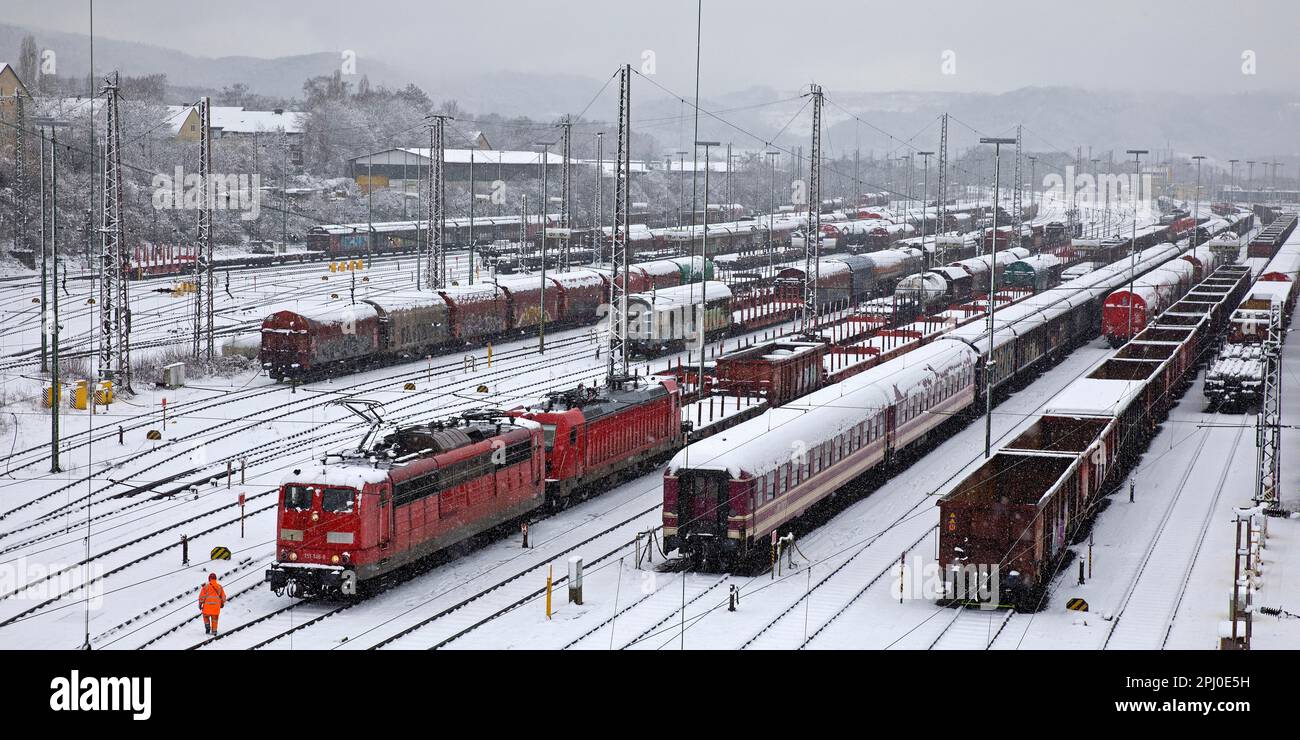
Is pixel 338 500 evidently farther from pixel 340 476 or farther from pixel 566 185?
pixel 566 185

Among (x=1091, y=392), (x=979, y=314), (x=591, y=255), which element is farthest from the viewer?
(x=591, y=255)

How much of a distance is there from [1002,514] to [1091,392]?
14499 mm

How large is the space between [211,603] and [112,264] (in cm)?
2621

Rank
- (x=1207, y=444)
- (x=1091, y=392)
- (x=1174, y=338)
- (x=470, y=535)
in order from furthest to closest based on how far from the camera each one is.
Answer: (x=1174, y=338) → (x=1207, y=444) → (x=1091, y=392) → (x=470, y=535)

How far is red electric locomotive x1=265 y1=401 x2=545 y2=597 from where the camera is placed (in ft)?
75.3

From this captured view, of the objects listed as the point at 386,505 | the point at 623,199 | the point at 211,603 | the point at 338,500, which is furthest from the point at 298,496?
the point at 623,199

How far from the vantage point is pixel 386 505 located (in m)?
23.4

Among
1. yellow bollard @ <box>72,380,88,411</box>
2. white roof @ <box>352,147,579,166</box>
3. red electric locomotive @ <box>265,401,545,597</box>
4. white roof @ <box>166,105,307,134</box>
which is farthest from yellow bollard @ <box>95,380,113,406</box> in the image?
white roof @ <box>166,105,307,134</box>

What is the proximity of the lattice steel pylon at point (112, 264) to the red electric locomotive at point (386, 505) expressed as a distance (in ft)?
66.0

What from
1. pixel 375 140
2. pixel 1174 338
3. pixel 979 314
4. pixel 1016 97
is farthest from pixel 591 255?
pixel 1174 338

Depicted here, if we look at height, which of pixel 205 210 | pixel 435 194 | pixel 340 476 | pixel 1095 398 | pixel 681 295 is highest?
pixel 435 194

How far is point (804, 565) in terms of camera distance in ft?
90.5

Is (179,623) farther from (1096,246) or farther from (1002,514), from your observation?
(1096,246)

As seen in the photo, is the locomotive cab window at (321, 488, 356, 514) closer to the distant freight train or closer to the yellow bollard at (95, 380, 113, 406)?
the distant freight train
